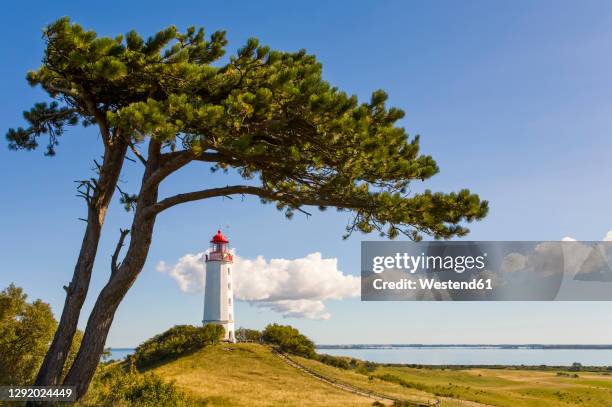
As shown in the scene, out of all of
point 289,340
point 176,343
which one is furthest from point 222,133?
point 289,340

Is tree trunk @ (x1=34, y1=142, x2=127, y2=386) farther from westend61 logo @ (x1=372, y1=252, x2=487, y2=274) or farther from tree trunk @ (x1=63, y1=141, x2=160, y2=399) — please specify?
westend61 logo @ (x1=372, y1=252, x2=487, y2=274)

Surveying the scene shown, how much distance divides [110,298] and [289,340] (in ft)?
121

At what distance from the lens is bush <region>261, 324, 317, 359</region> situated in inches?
1928

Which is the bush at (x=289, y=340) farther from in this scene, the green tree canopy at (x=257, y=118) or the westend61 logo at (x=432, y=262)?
the green tree canopy at (x=257, y=118)

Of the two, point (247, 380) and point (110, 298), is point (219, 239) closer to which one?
point (247, 380)

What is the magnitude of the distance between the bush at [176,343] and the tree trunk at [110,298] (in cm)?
3025

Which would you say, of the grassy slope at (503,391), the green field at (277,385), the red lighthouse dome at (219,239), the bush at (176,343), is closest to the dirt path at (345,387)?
the green field at (277,385)

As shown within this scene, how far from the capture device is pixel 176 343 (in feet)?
147

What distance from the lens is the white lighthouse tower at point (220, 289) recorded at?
50438mm

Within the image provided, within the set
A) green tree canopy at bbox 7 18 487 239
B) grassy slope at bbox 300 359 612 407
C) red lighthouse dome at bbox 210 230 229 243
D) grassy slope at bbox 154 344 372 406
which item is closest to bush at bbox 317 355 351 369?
grassy slope at bbox 300 359 612 407

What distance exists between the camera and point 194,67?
1409 cm

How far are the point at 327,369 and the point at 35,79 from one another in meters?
35.6

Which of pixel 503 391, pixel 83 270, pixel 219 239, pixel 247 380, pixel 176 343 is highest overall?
pixel 219 239

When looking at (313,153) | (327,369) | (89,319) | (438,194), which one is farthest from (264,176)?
(327,369)
